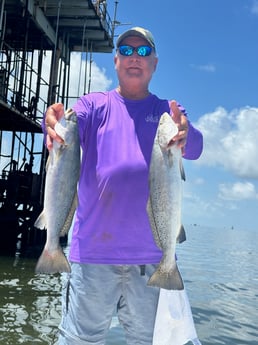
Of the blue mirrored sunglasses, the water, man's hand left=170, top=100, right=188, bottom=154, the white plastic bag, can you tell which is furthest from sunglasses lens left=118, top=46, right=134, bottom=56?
the water

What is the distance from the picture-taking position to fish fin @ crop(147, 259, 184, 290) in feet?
11.6

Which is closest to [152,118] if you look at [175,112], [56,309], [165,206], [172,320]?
[175,112]

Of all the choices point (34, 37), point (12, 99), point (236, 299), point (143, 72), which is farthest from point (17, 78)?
point (143, 72)

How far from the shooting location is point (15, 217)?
65.5 ft

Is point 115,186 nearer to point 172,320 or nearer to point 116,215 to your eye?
point 116,215

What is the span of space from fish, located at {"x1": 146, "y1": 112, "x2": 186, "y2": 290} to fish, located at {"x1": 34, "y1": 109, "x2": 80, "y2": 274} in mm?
609

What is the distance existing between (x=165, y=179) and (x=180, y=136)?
0.35 m

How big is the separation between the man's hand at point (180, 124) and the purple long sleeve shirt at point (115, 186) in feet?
0.73

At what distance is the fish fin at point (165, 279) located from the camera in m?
3.54

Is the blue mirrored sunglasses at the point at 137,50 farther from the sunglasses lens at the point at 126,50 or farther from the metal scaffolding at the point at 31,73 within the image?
the metal scaffolding at the point at 31,73

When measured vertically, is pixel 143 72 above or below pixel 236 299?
above

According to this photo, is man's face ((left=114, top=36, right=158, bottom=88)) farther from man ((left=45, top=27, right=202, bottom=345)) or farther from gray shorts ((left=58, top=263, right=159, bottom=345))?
gray shorts ((left=58, top=263, right=159, bottom=345))

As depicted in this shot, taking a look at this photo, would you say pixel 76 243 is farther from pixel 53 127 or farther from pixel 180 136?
pixel 180 136

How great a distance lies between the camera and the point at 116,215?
373 centimetres
